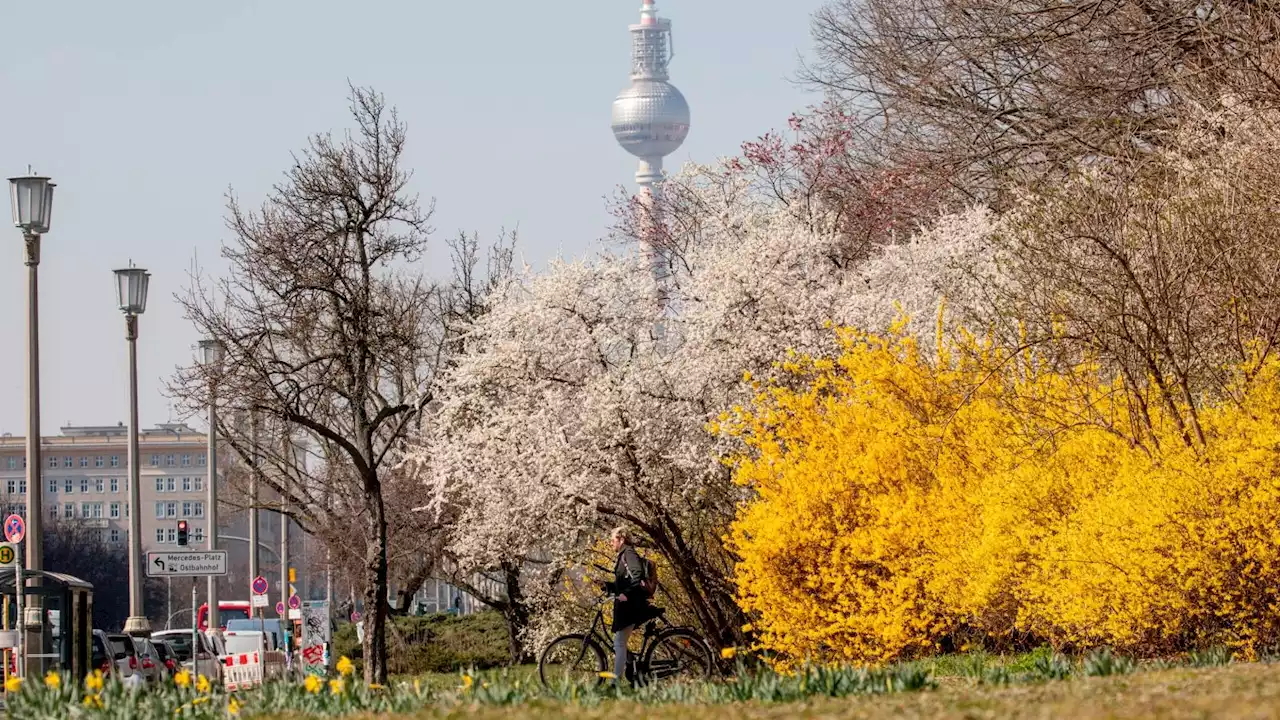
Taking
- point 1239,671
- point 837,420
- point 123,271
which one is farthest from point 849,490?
point 123,271

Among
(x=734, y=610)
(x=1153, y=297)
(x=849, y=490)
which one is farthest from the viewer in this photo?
(x=734, y=610)

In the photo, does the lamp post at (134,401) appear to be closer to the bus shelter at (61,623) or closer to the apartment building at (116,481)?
the bus shelter at (61,623)

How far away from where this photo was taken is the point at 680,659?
17.4 m

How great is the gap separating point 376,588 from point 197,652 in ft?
44.6

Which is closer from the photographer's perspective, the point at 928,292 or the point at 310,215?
the point at 928,292

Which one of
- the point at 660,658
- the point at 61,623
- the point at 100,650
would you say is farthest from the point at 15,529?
the point at 660,658

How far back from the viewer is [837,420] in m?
20.8

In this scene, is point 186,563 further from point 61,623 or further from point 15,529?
point 15,529

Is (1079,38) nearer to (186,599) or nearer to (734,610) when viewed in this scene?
(734,610)

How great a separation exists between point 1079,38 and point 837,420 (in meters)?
9.69

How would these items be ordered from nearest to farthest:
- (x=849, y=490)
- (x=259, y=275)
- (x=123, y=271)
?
(x=849, y=490), (x=259, y=275), (x=123, y=271)

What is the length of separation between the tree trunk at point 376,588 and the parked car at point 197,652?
26.1 ft

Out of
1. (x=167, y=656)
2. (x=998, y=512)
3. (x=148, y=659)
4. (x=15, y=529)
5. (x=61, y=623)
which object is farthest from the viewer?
(x=167, y=656)

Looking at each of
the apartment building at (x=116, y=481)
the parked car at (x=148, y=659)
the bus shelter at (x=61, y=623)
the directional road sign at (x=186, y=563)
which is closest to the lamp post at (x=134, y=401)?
the parked car at (x=148, y=659)
